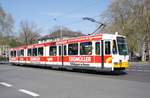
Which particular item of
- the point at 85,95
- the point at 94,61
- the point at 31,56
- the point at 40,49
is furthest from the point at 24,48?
the point at 85,95

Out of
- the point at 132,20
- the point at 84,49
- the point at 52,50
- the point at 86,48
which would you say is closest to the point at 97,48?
the point at 86,48

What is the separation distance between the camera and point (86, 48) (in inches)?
1021

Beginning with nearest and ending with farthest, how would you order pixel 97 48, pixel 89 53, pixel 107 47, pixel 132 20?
pixel 107 47 → pixel 97 48 → pixel 89 53 → pixel 132 20

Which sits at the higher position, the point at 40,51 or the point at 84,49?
the point at 40,51

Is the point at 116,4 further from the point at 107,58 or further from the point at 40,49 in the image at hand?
the point at 107,58

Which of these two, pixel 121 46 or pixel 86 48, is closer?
pixel 121 46

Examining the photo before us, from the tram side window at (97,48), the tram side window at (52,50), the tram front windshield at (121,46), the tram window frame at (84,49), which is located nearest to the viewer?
the tram front windshield at (121,46)

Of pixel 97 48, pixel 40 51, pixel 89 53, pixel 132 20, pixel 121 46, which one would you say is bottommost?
pixel 89 53

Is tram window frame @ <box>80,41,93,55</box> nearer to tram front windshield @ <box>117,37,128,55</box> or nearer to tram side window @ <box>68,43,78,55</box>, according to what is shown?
tram side window @ <box>68,43,78,55</box>

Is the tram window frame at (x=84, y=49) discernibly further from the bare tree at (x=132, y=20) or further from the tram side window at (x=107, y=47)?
the bare tree at (x=132, y=20)

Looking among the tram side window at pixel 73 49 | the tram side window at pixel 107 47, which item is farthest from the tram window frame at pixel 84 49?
the tram side window at pixel 107 47

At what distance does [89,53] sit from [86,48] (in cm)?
65

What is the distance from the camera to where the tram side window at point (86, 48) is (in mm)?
25366

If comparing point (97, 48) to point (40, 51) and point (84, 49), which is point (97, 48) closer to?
point (84, 49)
